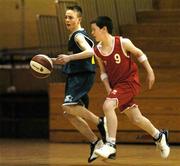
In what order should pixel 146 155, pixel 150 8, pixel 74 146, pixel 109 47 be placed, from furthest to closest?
pixel 150 8, pixel 74 146, pixel 146 155, pixel 109 47

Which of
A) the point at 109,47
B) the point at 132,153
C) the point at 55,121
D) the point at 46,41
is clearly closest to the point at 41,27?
the point at 46,41

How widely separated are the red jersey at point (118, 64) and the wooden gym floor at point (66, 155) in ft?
2.67

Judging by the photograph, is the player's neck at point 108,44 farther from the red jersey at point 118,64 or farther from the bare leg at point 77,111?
the bare leg at point 77,111

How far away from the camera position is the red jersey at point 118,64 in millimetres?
5598

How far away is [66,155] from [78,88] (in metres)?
0.96

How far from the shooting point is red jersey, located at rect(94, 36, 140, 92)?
560 centimetres

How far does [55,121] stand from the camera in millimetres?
8633

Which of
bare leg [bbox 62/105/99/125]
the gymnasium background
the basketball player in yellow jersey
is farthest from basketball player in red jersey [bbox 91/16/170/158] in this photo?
the gymnasium background

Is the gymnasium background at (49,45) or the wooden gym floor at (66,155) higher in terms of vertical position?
the gymnasium background at (49,45)

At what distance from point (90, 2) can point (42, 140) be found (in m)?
2.39

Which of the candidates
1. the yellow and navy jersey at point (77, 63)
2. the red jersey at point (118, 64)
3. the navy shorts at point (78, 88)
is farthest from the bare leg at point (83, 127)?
the red jersey at point (118, 64)

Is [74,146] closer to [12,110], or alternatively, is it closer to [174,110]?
[174,110]

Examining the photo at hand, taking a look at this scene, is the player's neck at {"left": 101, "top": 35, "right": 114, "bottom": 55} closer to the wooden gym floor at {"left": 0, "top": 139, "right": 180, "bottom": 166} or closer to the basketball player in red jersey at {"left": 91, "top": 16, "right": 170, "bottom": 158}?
the basketball player in red jersey at {"left": 91, "top": 16, "right": 170, "bottom": 158}

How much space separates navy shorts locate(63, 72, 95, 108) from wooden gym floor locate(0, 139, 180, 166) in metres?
0.60
